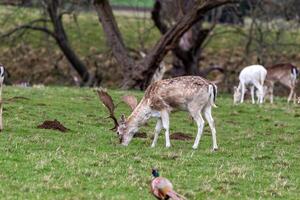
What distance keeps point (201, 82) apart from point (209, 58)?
26.7 meters

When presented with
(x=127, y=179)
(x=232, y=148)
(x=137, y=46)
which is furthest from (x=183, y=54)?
(x=127, y=179)

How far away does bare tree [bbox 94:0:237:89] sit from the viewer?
24.5 m

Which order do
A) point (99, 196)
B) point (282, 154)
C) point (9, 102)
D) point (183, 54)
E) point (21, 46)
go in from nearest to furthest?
point (99, 196) → point (282, 154) → point (9, 102) → point (183, 54) → point (21, 46)

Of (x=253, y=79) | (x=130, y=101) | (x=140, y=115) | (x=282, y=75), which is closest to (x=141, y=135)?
(x=130, y=101)

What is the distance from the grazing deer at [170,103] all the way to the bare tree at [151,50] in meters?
10.3

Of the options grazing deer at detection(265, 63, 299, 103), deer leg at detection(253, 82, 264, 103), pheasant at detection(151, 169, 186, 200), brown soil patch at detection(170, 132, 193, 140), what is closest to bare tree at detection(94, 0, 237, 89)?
deer leg at detection(253, 82, 264, 103)

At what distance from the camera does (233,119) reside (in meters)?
18.8

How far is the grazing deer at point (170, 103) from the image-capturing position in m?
13.6

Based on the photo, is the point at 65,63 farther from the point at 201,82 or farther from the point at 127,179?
the point at 127,179

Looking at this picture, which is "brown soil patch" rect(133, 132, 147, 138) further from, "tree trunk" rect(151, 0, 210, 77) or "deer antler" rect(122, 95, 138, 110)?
"tree trunk" rect(151, 0, 210, 77)

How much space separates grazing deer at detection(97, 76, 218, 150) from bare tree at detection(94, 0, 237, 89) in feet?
33.6

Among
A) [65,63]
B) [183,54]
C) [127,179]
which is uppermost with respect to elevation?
[127,179]

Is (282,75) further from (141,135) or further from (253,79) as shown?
(141,135)

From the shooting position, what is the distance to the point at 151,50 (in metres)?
26.3
